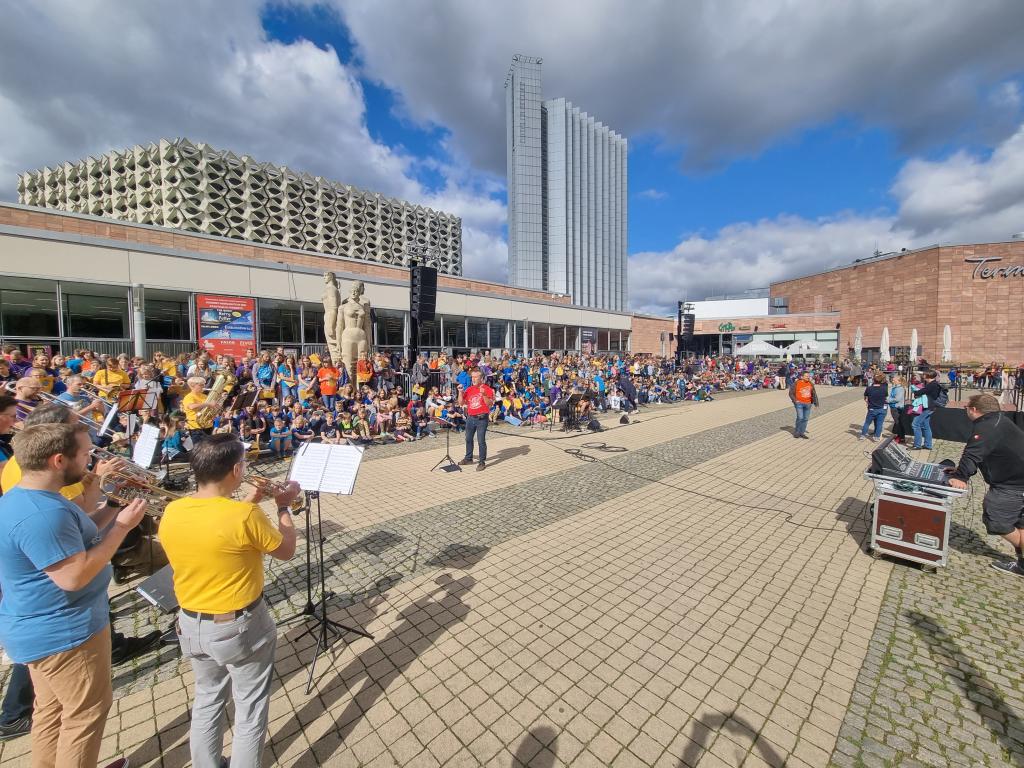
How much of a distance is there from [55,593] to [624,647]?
10.9 ft

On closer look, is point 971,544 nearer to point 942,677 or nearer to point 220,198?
point 942,677

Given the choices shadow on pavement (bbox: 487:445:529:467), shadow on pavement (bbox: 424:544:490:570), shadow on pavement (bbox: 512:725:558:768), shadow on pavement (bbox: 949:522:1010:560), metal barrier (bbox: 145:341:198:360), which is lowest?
shadow on pavement (bbox: 512:725:558:768)

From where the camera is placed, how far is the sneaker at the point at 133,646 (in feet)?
9.96

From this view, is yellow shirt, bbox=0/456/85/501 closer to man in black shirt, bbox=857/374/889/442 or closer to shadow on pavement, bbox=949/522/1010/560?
shadow on pavement, bbox=949/522/1010/560

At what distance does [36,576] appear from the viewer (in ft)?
6.08

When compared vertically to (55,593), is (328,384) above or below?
above

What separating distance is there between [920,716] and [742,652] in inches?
37.9

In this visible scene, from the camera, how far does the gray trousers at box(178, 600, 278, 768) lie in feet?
6.30

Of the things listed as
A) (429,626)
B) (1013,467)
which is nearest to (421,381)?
(429,626)

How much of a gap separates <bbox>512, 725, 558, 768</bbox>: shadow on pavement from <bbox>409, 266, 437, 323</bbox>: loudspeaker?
39.5ft

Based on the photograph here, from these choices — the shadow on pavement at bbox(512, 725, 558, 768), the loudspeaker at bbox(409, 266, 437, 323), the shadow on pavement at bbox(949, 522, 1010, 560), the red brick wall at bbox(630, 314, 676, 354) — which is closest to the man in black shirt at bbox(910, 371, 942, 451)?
the shadow on pavement at bbox(949, 522, 1010, 560)

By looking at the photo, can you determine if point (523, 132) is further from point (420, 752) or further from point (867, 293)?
point (420, 752)

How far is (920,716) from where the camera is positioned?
2584 mm

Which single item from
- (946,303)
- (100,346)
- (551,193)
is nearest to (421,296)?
(100,346)
